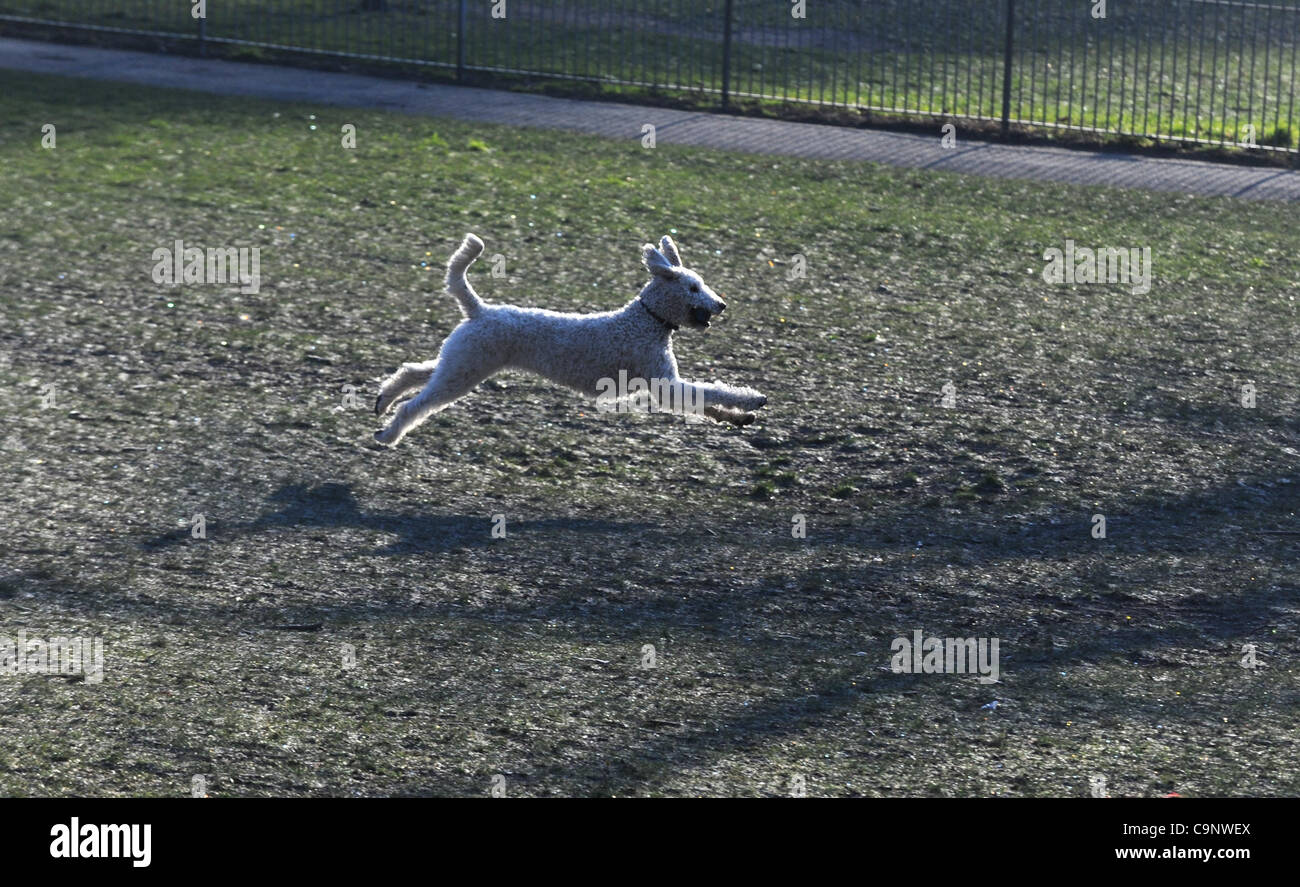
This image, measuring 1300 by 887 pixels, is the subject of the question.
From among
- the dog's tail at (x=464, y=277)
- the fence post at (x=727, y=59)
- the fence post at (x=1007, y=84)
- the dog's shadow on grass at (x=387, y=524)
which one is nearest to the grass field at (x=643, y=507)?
the dog's shadow on grass at (x=387, y=524)

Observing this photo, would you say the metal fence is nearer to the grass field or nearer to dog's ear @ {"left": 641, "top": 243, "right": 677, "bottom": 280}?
the grass field

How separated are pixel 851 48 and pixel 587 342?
41.8ft

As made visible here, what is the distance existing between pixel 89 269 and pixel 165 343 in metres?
1.68

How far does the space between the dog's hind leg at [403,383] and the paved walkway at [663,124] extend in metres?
7.86

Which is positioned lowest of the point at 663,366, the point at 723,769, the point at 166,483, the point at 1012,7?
the point at 723,769

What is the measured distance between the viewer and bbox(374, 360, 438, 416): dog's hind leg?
27.5 feet

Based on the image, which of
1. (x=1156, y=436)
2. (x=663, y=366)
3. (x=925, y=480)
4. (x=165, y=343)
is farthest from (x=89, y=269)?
(x=1156, y=436)

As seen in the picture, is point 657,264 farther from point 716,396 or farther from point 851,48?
point 851,48

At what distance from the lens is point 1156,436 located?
30.0 feet

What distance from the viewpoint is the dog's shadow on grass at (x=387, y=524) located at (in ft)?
24.7

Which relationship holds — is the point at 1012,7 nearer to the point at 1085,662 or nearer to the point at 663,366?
the point at 663,366

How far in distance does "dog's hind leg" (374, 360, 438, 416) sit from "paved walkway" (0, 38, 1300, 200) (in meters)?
7.86

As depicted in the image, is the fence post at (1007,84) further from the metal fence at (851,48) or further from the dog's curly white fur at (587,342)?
the dog's curly white fur at (587,342)

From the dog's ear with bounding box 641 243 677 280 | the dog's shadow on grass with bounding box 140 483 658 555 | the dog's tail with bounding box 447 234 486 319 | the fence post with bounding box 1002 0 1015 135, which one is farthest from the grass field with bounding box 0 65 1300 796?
the fence post with bounding box 1002 0 1015 135
